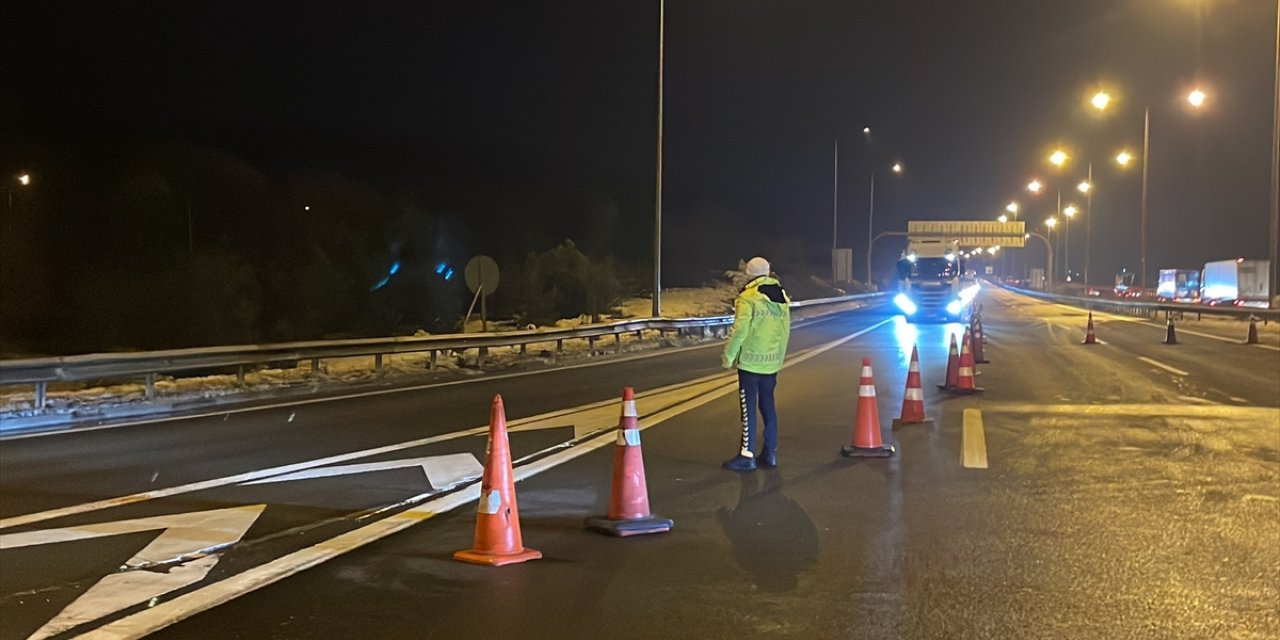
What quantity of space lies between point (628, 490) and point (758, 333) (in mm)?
2658

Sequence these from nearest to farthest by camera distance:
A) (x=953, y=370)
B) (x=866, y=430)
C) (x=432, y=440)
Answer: (x=866, y=430) → (x=432, y=440) → (x=953, y=370)

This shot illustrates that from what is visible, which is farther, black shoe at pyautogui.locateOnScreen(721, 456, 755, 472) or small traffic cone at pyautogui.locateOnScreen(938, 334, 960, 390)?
small traffic cone at pyautogui.locateOnScreen(938, 334, 960, 390)

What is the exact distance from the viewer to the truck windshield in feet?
152

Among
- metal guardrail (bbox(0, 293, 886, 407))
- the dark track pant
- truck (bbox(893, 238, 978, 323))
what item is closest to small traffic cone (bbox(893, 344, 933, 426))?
the dark track pant

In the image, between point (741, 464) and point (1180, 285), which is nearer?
point (741, 464)

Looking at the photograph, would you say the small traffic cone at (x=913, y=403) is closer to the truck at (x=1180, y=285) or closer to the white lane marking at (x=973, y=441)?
the white lane marking at (x=973, y=441)

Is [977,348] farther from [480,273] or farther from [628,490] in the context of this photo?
[628,490]

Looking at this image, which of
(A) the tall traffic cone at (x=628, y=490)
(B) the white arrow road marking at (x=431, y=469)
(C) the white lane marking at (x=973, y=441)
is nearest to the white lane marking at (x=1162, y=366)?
(C) the white lane marking at (x=973, y=441)

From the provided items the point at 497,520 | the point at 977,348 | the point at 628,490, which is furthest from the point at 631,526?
the point at 977,348

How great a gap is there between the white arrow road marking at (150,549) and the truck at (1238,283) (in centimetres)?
4802

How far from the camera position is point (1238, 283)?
172 feet

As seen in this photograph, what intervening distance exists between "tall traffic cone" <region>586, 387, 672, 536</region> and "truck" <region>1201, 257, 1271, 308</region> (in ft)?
152

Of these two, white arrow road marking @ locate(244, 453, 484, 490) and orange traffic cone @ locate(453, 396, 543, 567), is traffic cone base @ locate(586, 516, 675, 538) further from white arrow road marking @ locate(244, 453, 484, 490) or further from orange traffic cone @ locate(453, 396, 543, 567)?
white arrow road marking @ locate(244, 453, 484, 490)

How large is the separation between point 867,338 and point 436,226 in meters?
28.0
